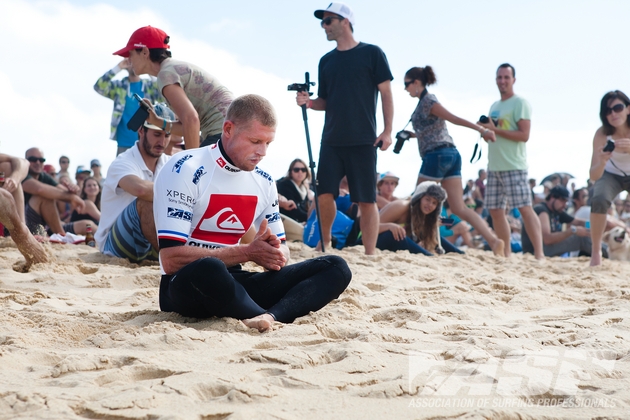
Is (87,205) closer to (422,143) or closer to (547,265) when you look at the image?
(422,143)

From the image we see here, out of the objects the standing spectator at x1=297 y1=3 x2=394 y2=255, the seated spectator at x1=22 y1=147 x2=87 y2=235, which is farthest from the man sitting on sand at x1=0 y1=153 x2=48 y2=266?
the seated spectator at x1=22 y1=147 x2=87 y2=235

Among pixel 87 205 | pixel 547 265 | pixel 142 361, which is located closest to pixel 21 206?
pixel 87 205

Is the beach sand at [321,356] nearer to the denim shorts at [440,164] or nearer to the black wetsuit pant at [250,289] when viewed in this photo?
the black wetsuit pant at [250,289]

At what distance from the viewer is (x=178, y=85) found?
480 centimetres

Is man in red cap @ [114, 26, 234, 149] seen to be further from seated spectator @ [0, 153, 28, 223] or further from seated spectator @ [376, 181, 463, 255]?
seated spectator @ [376, 181, 463, 255]

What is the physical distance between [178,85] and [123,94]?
9.91ft

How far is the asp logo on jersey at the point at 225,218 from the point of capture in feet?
10.3

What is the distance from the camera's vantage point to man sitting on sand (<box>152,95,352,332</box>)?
3000mm

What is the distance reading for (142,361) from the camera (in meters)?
2.34

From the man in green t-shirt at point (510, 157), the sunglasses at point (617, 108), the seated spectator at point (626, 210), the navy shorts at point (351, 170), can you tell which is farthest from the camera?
the seated spectator at point (626, 210)

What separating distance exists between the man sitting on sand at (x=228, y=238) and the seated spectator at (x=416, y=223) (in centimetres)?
385

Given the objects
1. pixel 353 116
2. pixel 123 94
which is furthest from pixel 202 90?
pixel 123 94

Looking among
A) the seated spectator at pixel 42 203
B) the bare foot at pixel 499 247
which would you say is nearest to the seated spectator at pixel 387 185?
the bare foot at pixel 499 247

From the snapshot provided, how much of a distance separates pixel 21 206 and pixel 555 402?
5103 millimetres
